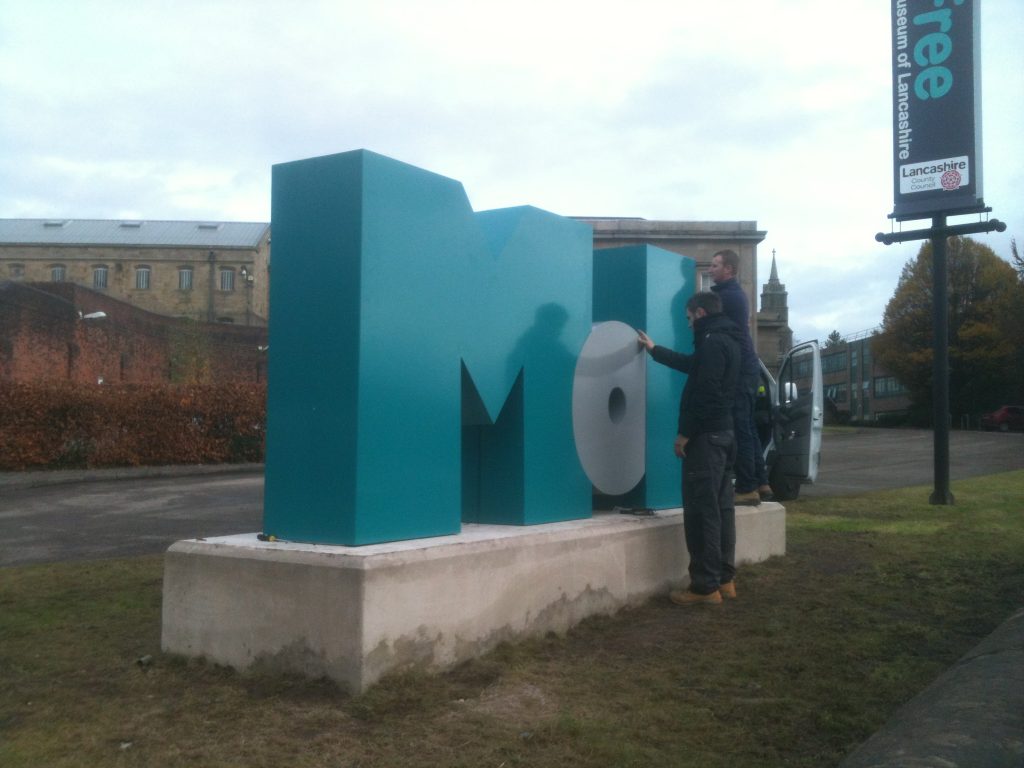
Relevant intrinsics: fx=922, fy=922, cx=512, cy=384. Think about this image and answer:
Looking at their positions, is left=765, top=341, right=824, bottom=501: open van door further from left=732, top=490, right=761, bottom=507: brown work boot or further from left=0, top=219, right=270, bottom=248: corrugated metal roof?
left=0, top=219, right=270, bottom=248: corrugated metal roof

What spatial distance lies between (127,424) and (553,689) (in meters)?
20.3

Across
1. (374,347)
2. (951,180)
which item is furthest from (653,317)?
(951,180)

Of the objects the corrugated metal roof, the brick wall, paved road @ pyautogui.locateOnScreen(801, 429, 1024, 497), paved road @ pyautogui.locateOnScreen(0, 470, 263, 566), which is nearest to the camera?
paved road @ pyautogui.locateOnScreen(0, 470, 263, 566)

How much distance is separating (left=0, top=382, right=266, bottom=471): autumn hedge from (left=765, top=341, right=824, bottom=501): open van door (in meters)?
15.1

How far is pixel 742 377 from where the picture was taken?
22.2 feet

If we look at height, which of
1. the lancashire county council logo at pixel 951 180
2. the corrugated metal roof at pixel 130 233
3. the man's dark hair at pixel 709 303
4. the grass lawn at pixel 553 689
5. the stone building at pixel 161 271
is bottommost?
the grass lawn at pixel 553 689

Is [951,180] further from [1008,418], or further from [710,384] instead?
[1008,418]

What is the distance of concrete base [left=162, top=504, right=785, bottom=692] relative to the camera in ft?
12.7

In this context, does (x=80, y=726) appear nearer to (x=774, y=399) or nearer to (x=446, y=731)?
(x=446, y=731)

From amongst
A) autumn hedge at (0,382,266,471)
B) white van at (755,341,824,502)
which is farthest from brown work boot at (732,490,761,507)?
autumn hedge at (0,382,266,471)

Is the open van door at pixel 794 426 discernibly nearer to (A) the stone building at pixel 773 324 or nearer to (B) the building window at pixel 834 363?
(A) the stone building at pixel 773 324

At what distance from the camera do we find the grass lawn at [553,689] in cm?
328

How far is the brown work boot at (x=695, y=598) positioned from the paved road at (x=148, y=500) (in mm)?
5234

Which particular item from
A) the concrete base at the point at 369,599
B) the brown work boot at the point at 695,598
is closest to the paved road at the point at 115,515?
the concrete base at the point at 369,599
